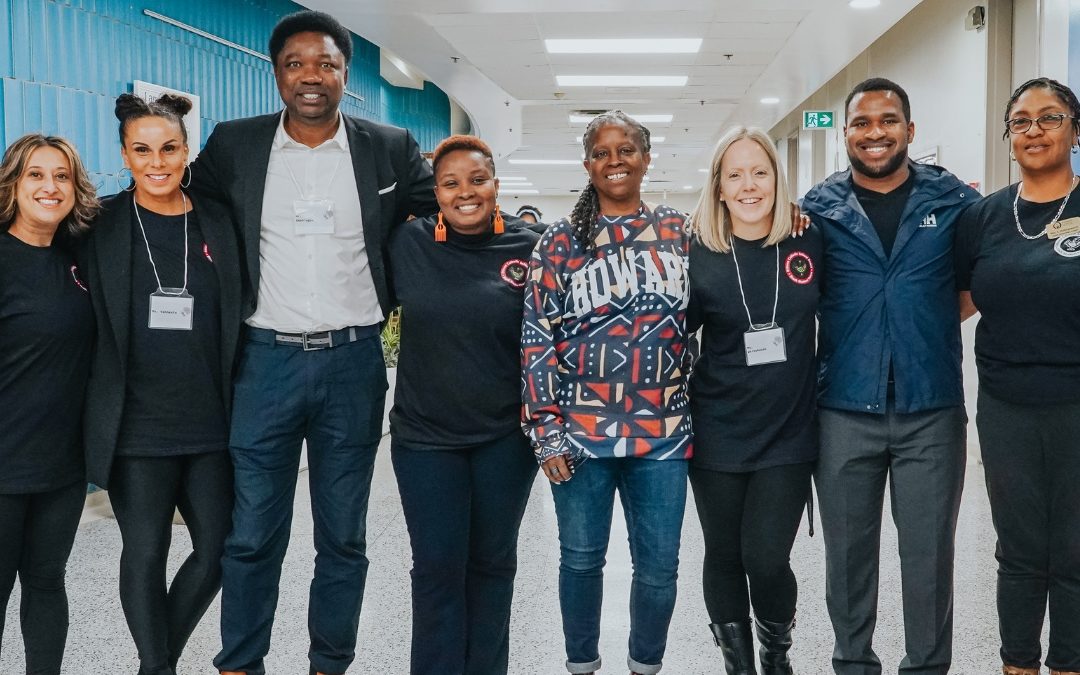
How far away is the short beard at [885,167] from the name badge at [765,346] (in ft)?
1.65

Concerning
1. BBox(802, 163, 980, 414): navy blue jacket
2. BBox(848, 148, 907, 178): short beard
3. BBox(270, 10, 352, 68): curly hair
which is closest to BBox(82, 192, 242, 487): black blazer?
BBox(270, 10, 352, 68): curly hair

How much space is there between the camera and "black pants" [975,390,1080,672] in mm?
2248

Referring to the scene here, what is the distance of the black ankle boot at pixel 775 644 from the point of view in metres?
2.43

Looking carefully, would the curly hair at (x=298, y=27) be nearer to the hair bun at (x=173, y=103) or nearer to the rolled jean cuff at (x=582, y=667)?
→ the hair bun at (x=173, y=103)

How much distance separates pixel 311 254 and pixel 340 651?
1110 millimetres

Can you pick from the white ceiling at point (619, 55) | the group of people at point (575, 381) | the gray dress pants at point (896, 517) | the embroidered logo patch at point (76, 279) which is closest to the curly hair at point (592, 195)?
the group of people at point (575, 381)

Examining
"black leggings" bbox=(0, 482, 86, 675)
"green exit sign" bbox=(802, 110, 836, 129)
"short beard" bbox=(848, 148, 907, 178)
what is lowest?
"black leggings" bbox=(0, 482, 86, 675)

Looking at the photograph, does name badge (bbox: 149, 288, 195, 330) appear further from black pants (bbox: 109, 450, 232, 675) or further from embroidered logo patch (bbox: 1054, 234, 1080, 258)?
embroidered logo patch (bbox: 1054, 234, 1080, 258)

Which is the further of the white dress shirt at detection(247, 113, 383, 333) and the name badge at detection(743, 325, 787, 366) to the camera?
the white dress shirt at detection(247, 113, 383, 333)

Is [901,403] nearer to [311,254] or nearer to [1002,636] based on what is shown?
[1002,636]

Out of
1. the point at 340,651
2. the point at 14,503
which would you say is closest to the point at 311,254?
the point at 14,503

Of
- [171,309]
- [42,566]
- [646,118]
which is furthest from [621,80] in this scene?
[42,566]

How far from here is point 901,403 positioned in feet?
7.34

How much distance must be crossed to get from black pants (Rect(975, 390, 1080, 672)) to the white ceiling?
528cm
